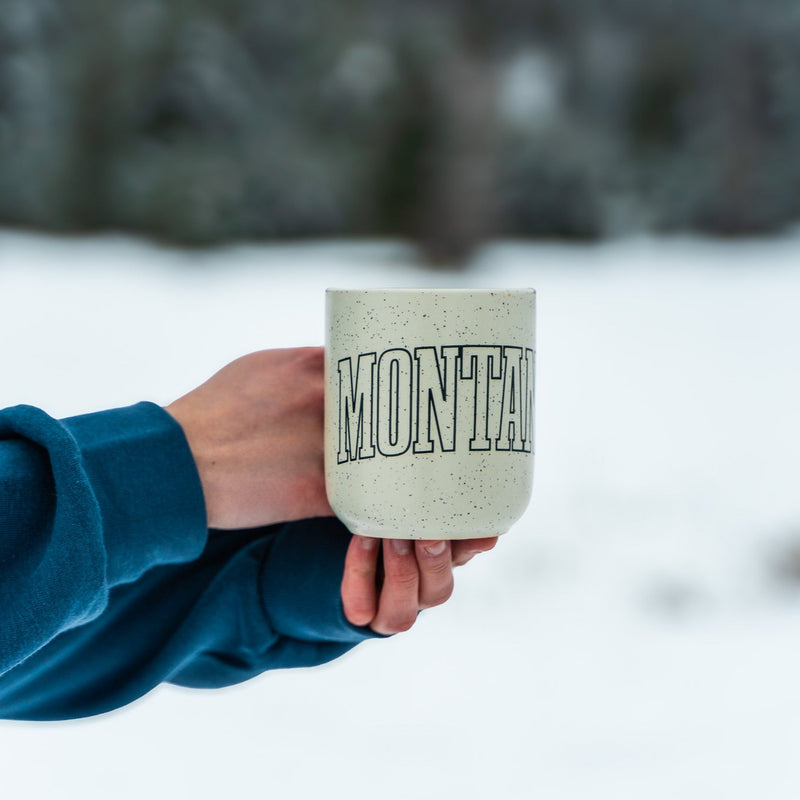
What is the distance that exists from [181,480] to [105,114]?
Result: 7.39 feet

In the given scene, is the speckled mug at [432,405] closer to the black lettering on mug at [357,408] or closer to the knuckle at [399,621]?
the black lettering on mug at [357,408]

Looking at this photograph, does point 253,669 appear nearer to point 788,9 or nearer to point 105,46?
point 105,46

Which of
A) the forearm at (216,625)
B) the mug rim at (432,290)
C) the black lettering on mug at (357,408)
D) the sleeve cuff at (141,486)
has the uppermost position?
the mug rim at (432,290)

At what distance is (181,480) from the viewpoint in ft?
1.81

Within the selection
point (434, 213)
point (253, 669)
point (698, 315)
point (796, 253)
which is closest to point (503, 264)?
point (434, 213)

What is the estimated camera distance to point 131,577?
55cm

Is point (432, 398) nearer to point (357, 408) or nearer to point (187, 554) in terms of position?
point (357, 408)

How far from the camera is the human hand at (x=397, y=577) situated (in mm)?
591

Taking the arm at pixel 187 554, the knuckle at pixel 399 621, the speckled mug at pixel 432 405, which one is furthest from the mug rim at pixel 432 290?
the knuckle at pixel 399 621

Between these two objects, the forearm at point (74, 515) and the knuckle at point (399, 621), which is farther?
the knuckle at point (399, 621)

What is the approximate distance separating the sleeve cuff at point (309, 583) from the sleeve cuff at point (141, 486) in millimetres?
112

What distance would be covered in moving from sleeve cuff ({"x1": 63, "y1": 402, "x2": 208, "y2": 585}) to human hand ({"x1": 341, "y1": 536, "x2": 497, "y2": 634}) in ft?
0.33

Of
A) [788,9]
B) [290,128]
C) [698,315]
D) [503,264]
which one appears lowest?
[698,315]

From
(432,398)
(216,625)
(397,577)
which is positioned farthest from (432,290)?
(216,625)
